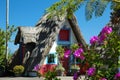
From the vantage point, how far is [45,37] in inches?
1389

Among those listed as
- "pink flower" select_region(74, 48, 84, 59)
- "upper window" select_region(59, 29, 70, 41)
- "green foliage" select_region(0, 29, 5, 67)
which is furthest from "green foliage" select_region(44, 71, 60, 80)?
"green foliage" select_region(0, 29, 5, 67)

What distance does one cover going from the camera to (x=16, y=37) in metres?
37.5

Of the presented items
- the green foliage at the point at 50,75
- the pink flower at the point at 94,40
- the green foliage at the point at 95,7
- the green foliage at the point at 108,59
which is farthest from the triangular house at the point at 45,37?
the green foliage at the point at 95,7

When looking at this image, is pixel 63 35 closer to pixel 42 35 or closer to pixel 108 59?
pixel 42 35

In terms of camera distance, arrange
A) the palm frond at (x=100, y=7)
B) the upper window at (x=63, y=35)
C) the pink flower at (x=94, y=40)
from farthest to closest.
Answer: the upper window at (x=63, y=35) < the pink flower at (x=94, y=40) < the palm frond at (x=100, y=7)

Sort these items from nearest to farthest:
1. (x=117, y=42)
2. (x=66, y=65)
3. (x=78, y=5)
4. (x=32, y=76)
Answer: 1. (x=78, y=5)
2. (x=117, y=42)
3. (x=32, y=76)
4. (x=66, y=65)

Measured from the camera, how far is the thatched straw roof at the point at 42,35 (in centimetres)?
3403

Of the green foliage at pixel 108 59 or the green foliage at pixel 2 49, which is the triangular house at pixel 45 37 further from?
the green foliage at pixel 108 59

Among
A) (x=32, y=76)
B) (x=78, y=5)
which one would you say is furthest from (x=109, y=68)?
(x=32, y=76)

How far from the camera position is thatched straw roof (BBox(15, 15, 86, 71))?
112 ft

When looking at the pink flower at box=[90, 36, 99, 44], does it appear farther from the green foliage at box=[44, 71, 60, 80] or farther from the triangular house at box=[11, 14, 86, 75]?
the triangular house at box=[11, 14, 86, 75]

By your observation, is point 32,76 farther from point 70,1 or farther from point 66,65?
point 70,1

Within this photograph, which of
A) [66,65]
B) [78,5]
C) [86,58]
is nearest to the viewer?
[78,5]

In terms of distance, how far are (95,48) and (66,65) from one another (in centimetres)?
2613
